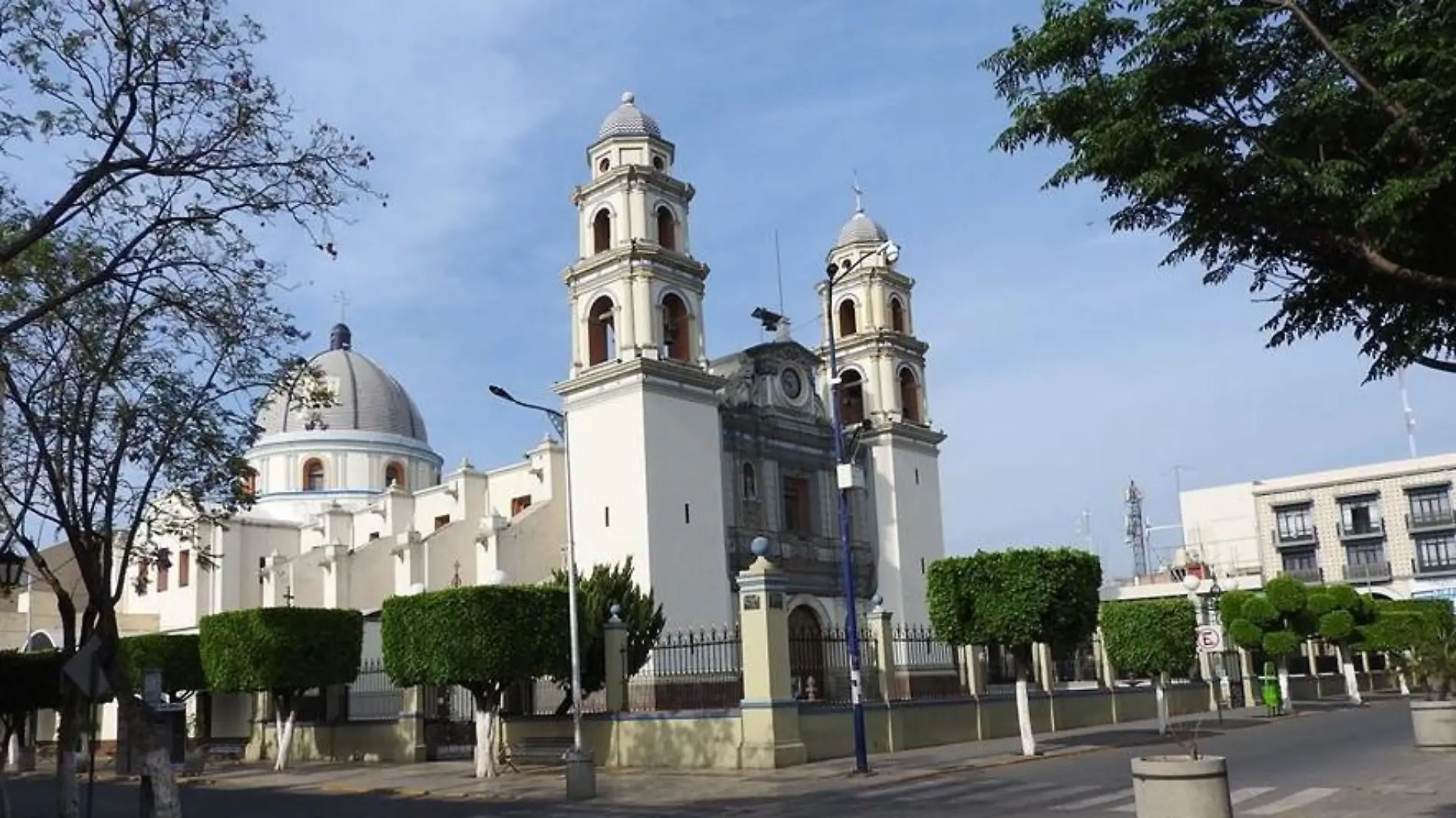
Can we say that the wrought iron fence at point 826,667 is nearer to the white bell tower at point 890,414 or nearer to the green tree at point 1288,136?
the white bell tower at point 890,414

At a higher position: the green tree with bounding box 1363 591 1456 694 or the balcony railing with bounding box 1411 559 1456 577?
the balcony railing with bounding box 1411 559 1456 577

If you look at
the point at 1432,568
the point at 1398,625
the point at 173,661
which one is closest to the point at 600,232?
the point at 173,661

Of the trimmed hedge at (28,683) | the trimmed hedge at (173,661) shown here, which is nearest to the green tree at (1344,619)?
the trimmed hedge at (173,661)

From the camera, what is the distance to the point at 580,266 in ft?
133

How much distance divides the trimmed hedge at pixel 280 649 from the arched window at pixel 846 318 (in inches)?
892

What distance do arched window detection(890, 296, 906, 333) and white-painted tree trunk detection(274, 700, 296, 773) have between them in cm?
2573

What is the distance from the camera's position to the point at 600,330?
40.9 metres

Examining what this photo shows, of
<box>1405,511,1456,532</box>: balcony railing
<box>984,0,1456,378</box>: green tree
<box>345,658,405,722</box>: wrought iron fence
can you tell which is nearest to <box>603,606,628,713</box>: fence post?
<box>345,658,405,722</box>: wrought iron fence

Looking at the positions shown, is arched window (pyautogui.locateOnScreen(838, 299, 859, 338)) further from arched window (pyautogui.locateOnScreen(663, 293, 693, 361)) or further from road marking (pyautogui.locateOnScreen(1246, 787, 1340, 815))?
road marking (pyautogui.locateOnScreen(1246, 787, 1340, 815))

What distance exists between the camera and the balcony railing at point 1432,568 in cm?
6159

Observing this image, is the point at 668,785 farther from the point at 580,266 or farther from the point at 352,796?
the point at 580,266

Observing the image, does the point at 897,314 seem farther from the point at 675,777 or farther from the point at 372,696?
the point at 675,777

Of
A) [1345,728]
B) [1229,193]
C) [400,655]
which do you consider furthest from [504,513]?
[1229,193]

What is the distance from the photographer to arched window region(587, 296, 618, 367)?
132 feet
